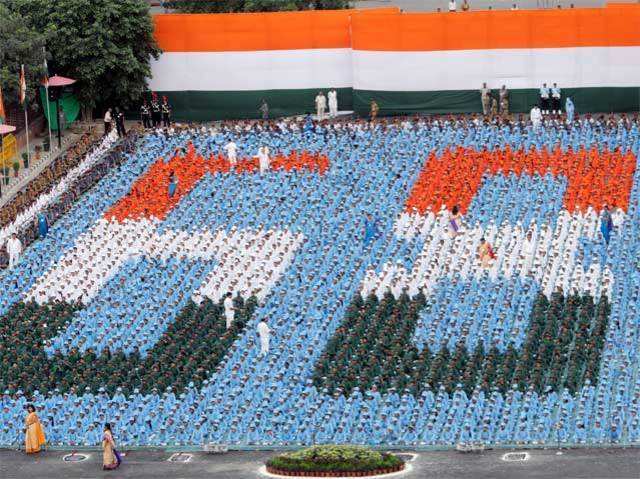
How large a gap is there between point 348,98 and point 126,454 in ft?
95.0

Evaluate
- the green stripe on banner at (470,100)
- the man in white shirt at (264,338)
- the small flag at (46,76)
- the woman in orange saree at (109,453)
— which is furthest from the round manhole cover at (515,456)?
the small flag at (46,76)

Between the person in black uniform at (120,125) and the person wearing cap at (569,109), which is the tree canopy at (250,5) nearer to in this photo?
the person in black uniform at (120,125)

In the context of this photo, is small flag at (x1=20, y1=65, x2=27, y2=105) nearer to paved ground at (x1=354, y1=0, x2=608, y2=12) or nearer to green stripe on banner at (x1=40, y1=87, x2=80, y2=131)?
green stripe on banner at (x1=40, y1=87, x2=80, y2=131)

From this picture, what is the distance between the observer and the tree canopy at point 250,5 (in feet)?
254

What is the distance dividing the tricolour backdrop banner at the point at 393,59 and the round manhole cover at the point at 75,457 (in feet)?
92.3

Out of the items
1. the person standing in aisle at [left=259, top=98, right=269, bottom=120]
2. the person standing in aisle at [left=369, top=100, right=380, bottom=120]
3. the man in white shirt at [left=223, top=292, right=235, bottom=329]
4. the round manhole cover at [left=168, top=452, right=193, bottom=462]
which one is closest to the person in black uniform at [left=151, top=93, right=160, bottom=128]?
the person standing in aisle at [left=259, top=98, right=269, bottom=120]

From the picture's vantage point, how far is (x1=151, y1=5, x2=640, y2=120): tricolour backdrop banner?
71750 millimetres

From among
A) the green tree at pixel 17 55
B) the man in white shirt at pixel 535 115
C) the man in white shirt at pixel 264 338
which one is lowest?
the man in white shirt at pixel 264 338

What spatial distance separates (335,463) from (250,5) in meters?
35.4

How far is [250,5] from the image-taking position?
7738 cm

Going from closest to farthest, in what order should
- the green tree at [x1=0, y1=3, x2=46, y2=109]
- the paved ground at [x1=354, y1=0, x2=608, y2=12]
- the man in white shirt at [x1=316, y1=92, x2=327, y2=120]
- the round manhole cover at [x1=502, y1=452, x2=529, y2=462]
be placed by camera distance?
the round manhole cover at [x1=502, y1=452, x2=529, y2=462]
the green tree at [x1=0, y1=3, x2=46, y2=109]
the man in white shirt at [x1=316, y1=92, x2=327, y2=120]
the paved ground at [x1=354, y1=0, x2=608, y2=12]

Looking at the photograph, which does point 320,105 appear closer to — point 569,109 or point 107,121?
point 107,121

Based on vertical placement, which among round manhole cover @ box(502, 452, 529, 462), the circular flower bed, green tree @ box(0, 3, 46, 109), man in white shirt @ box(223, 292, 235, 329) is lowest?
round manhole cover @ box(502, 452, 529, 462)

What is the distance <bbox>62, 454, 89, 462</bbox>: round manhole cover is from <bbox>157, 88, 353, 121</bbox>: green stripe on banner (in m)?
28.3
